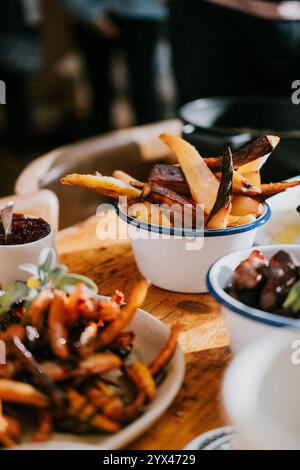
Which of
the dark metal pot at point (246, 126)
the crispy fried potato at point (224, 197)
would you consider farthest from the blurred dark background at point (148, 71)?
the crispy fried potato at point (224, 197)

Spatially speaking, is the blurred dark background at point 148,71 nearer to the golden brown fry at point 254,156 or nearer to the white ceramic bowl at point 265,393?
the golden brown fry at point 254,156

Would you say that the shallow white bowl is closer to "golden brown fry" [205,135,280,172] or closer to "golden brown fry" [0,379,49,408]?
"golden brown fry" [205,135,280,172]

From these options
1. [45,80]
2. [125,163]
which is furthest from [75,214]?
[45,80]

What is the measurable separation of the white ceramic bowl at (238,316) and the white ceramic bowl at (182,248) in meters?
0.11

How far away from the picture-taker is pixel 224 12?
8.20 feet

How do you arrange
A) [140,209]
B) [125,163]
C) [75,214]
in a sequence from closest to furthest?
[140,209] → [75,214] → [125,163]

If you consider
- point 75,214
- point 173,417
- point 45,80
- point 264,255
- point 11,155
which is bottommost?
point 11,155

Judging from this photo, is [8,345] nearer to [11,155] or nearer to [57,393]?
[57,393]

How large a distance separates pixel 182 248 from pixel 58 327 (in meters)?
0.32

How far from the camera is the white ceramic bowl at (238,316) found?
2.47 feet

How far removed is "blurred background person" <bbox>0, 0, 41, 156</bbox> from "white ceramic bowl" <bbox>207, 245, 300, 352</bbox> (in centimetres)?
302

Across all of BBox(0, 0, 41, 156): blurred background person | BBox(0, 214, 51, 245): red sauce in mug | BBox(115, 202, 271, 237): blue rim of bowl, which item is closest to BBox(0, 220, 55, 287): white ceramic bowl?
BBox(0, 214, 51, 245): red sauce in mug

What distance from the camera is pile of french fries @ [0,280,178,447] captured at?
72 centimetres
